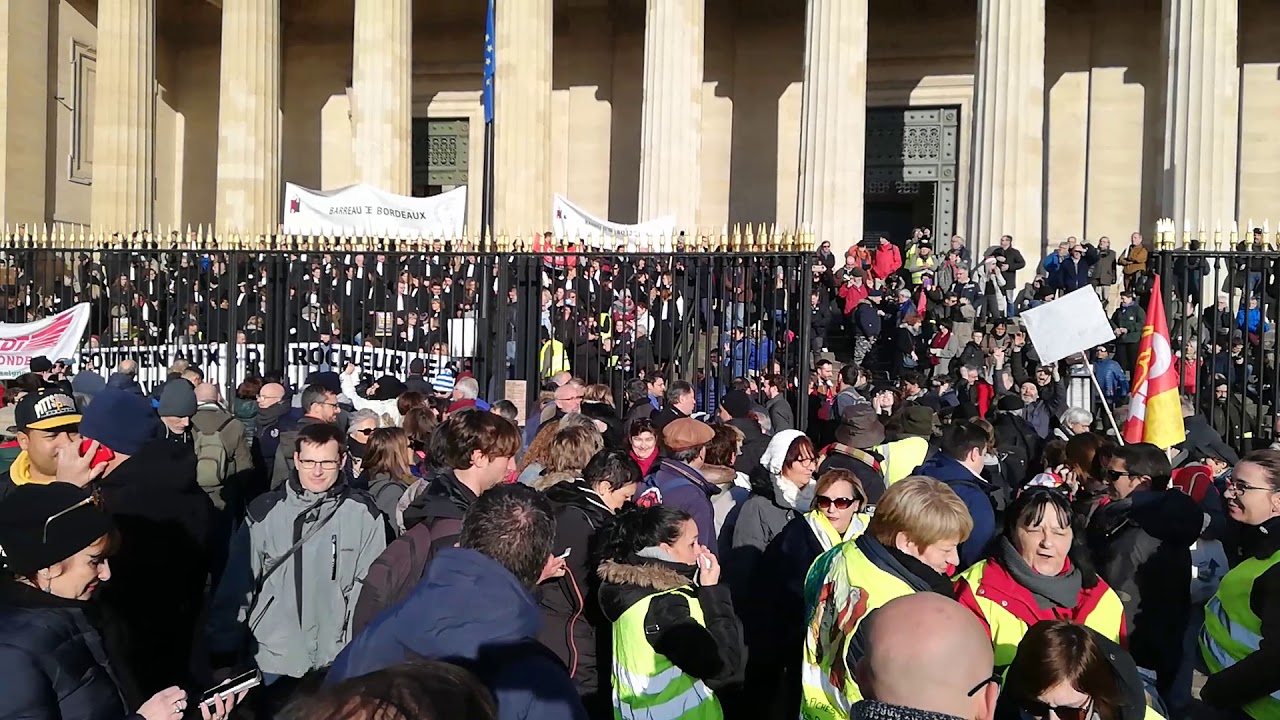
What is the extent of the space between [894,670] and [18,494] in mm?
2354

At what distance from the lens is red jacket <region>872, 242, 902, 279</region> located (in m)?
16.2

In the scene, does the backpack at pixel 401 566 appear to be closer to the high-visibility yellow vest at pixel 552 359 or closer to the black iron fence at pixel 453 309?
the black iron fence at pixel 453 309

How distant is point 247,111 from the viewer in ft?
63.3

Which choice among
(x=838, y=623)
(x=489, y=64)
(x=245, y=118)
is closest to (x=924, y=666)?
(x=838, y=623)

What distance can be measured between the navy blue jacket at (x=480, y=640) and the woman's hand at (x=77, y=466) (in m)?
2.32

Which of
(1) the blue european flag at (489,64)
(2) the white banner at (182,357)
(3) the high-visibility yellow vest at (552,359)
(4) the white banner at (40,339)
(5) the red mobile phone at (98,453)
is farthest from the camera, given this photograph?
(1) the blue european flag at (489,64)

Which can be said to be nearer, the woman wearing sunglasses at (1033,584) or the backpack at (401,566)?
the woman wearing sunglasses at (1033,584)

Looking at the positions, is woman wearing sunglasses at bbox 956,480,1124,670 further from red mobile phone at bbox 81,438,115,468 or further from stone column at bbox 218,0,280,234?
stone column at bbox 218,0,280,234

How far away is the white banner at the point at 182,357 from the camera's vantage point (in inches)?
459

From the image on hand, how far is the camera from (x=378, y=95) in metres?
19.2

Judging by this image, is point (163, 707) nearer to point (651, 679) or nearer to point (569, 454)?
point (651, 679)

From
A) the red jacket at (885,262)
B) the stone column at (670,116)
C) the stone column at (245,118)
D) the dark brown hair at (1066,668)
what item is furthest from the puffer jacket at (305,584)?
the stone column at (245,118)

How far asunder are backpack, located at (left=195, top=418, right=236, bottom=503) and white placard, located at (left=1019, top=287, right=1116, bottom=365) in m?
5.74

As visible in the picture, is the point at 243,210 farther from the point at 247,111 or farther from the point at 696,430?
the point at 696,430
